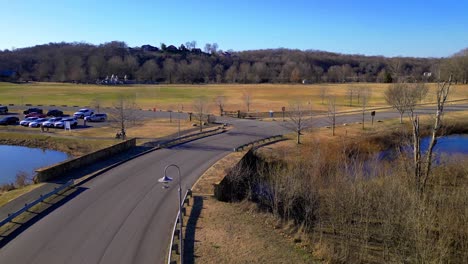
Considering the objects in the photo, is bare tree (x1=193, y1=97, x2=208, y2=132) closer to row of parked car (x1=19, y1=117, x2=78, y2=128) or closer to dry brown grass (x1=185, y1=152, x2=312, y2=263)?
row of parked car (x1=19, y1=117, x2=78, y2=128)

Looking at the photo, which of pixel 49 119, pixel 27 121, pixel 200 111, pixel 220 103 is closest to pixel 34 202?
pixel 200 111

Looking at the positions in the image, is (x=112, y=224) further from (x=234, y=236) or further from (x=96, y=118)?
(x=96, y=118)

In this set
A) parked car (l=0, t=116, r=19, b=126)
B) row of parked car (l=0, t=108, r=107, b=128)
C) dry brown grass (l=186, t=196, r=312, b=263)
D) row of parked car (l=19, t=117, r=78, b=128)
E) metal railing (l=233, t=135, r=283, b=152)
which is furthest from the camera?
parked car (l=0, t=116, r=19, b=126)

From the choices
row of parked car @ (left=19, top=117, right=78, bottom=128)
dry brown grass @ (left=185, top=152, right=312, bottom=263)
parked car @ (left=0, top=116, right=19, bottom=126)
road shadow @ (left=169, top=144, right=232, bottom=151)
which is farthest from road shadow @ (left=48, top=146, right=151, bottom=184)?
parked car @ (left=0, top=116, right=19, bottom=126)

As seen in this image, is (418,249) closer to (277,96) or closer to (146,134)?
(146,134)

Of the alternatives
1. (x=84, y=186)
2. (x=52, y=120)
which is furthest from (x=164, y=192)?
(x=52, y=120)

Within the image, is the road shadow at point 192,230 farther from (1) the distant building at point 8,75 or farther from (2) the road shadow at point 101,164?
(1) the distant building at point 8,75
